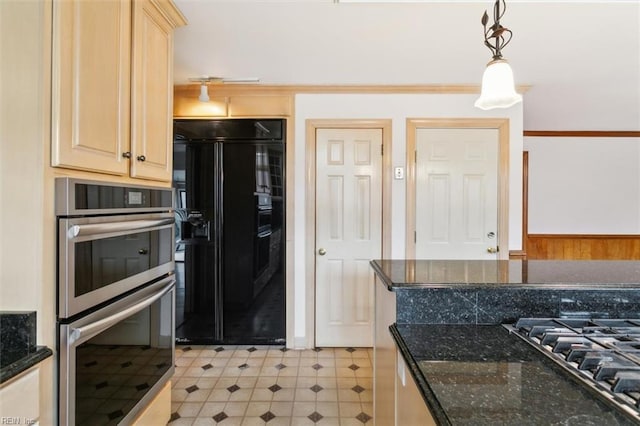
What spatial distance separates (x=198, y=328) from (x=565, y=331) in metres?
2.76

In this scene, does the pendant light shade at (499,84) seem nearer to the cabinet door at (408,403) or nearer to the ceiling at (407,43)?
the ceiling at (407,43)

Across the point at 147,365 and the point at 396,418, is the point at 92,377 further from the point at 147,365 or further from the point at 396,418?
the point at 396,418

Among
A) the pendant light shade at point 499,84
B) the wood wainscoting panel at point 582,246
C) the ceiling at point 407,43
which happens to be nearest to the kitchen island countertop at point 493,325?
the pendant light shade at point 499,84

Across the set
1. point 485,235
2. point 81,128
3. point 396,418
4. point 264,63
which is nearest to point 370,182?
point 485,235

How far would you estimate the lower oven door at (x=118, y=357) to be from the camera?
1.11 m

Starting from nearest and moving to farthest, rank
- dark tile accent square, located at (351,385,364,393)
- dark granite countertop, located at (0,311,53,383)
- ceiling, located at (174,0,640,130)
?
dark granite countertop, located at (0,311,53,383) < ceiling, located at (174,0,640,130) < dark tile accent square, located at (351,385,364,393)

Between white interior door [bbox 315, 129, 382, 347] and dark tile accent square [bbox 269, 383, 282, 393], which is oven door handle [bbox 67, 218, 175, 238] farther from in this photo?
white interior door [bbox 315, 129, 382, 347]

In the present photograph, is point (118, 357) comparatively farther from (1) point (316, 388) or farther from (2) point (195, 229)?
(2) point (195, 229)

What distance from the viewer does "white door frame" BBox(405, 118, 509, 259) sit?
2875 mm

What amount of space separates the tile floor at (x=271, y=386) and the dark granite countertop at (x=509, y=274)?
1.14 m

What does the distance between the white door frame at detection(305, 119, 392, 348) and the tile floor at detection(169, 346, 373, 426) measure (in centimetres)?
36

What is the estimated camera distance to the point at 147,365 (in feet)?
5.11

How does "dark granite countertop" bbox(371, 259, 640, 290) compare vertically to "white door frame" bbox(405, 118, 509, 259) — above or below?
below

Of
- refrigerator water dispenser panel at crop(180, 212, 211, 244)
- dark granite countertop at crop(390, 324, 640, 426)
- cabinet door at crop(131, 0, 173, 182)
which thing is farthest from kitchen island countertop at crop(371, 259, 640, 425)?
refrigerator water dispenser panel at crop(180, 212, 211, 244)
